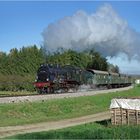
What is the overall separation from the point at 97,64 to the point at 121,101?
98.5 metres

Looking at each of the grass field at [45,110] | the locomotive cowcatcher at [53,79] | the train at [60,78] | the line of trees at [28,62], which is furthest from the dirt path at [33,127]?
the line of trees at [28,62]

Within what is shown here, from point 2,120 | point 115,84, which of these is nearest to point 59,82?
point 2,120

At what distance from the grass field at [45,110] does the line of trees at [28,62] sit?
120 ft

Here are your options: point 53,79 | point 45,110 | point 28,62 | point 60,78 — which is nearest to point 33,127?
point 45,110

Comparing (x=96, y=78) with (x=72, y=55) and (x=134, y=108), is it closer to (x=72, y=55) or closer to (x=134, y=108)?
(x=134, y=108)

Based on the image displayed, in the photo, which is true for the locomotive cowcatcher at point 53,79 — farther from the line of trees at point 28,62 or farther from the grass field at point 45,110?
the line of trees at point 28,62

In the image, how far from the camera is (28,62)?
338 ft

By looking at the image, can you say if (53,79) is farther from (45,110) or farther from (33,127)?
(33,127)

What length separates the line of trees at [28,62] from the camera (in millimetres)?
78794

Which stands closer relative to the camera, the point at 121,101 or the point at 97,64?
the point at 121,101

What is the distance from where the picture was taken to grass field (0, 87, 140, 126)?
29.4 meters

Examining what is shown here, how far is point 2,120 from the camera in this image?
2844 cm

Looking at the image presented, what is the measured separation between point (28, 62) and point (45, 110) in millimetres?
69950

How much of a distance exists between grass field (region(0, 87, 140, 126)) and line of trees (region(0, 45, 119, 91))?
120ft
